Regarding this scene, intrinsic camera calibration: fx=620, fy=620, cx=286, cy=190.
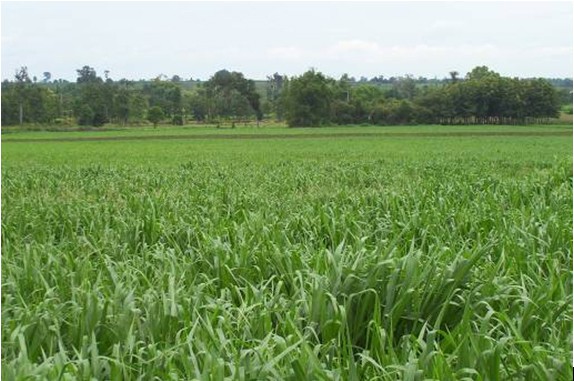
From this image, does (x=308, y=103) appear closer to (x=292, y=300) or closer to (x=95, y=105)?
(x=95, y=105)

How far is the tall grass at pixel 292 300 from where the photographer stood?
2.56 metres

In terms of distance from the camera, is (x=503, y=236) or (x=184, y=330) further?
(x=503, y=236)

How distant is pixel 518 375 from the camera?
8.12 ft

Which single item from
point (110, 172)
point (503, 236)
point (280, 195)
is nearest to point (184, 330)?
point (503, 236)

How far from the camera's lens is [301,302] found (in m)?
3.32

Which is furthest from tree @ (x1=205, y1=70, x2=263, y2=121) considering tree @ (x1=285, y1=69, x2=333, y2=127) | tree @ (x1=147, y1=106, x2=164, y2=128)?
tree @ (x1=147, y1=106, x2=164, y2=128)

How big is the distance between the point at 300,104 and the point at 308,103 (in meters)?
1.25

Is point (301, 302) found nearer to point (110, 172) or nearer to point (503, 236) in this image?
point (503, 236)

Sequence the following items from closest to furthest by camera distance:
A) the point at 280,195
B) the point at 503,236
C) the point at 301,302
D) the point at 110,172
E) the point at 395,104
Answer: the point at 301,302 → the point at 503,236 → the point at 280,195 → the point at 110,172 → the point at 395,104

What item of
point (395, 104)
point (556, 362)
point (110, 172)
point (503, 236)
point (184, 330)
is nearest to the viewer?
point (556, 362)

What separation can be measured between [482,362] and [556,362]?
0.28m

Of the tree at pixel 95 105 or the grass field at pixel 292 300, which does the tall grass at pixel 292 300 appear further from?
the tree at pixel 95 105

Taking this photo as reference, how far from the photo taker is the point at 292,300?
3420mm

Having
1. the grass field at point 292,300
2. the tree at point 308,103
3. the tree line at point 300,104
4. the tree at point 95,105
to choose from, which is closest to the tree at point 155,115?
the tree line at point 300,104
